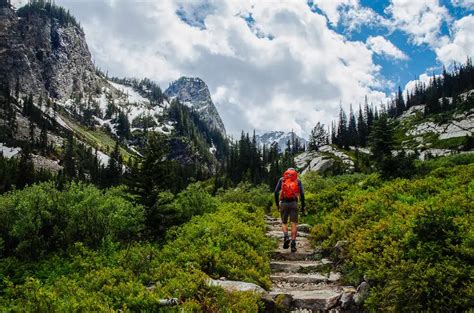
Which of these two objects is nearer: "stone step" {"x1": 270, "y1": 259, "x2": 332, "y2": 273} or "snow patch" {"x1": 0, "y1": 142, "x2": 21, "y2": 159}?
"stone step" {"x1": 270, "y1": 259, "x2": 332, "y2": 273}

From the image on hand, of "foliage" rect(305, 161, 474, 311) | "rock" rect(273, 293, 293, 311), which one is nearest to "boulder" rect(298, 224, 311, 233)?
"foliage" rect(305, 161, 474, 311)

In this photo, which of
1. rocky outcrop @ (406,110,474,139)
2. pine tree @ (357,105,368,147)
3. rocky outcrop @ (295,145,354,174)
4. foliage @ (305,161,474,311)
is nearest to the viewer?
foliage @ (305,161,474,311)

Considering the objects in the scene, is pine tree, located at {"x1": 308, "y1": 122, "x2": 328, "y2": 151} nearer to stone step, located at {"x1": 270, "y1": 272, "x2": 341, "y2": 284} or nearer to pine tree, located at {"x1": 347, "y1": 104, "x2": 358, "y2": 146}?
pine tree, located at {"x1": 347, "y1": 104, "x2": 358, "y2": 146}

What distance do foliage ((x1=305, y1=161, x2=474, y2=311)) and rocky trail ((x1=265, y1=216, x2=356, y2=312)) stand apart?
563 millimetres

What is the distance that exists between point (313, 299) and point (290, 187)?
195 inches

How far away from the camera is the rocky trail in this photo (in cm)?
738

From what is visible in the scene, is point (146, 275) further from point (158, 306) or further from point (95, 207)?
point (95, 207)

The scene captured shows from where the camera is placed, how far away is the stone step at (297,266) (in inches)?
391

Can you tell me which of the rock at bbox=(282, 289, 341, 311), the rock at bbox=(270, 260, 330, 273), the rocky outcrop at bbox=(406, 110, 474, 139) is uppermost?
the rocky outcrop at bbox=(406, 110, 474, 139)

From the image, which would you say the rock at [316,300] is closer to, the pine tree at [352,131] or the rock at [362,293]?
the rock at [362,293]

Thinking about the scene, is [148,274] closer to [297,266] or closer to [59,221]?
[297,266]

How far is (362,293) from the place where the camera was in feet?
23.8

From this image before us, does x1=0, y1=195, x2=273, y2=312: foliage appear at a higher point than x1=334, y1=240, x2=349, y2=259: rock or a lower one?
lower

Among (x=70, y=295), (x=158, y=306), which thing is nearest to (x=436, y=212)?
(x=158, y=306)
